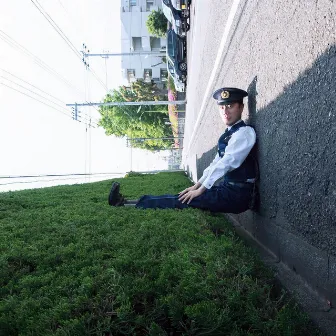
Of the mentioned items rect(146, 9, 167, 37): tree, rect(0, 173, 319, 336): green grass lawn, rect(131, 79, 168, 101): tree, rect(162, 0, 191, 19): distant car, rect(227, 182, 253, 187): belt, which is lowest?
rect(0, 173, 319, 336): green grass lawn

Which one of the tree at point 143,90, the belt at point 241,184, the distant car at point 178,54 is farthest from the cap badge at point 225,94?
the tree at point 143,90

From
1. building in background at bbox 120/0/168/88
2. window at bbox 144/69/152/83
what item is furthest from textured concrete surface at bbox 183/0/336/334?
window at bbox 144/69/152/83

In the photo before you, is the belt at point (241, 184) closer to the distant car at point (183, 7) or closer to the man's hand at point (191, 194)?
the man's hand at point (191, 194)

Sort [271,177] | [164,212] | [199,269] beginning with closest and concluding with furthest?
1. [199,269]
2. [271,177]
3. [164,212]

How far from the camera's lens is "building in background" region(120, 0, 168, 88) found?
157 ft

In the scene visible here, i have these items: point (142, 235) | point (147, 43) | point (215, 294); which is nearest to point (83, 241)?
point (142, 235)

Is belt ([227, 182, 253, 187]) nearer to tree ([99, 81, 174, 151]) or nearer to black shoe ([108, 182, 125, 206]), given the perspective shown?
black shoe ([108, 182, 125, 206])

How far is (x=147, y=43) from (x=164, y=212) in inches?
1875

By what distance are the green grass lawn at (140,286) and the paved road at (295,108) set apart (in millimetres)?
541

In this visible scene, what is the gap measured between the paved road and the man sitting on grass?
0.14m

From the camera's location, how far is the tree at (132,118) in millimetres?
41200

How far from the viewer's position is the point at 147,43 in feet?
159

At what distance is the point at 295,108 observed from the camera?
2.57 meters

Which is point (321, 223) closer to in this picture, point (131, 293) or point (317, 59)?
point (317, 59)
